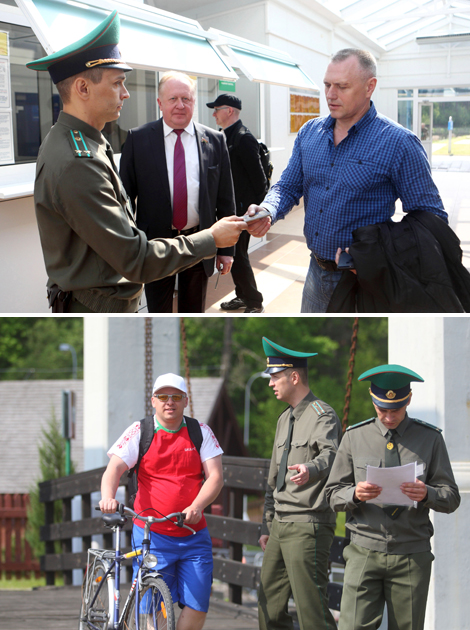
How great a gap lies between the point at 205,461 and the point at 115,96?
6.02ft

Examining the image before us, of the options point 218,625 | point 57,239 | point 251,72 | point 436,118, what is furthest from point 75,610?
point 436,118

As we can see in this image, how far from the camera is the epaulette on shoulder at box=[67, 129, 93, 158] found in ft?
9.00

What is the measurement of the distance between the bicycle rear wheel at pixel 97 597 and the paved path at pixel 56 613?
2.26 ft

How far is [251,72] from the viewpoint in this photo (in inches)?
370

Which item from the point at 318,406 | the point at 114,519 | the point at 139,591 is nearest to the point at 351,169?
the point at 318,406

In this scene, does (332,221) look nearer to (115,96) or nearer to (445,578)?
(115,96)

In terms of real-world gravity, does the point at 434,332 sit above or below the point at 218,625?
above

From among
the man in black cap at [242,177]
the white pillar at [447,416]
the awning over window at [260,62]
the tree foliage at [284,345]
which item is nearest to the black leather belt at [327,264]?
the white pillar at [447,416]

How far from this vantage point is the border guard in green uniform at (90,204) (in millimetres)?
2742

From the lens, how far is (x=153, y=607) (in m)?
3.25

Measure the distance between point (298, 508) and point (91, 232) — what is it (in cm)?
171

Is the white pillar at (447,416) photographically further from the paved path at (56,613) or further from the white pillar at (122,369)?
the white pillar at (122,369)

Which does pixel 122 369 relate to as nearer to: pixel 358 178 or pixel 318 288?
pixel 318 288

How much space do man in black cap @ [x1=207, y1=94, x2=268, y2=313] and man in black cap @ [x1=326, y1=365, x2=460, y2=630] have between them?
3.89m
